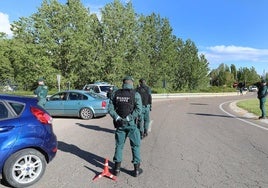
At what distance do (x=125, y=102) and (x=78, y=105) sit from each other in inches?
417

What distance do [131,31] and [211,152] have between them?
A: 4206 centimetres

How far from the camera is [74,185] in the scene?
5480 millimetres

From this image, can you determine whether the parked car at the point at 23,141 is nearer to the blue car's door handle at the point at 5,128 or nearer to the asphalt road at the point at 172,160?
the blue car's door handle at the point at 5,128

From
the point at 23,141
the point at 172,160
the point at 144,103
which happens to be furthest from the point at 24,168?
the point at 144,103

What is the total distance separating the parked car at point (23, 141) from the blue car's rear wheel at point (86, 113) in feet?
33.8

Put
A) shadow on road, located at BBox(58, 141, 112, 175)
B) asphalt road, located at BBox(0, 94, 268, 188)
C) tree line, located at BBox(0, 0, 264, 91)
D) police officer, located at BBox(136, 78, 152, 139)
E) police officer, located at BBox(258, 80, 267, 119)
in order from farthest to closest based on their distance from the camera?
tree line, located at BBox(0, 0, 264, 91) → police officer, located at BBox(258, 80, 267, 119) → police officer, located at BBox(136, 78, 152, 139) → shadow on road, located at BBox(58, 141, 112, 175) → asphalt road, located at BBox(0, 94, 268, 188)

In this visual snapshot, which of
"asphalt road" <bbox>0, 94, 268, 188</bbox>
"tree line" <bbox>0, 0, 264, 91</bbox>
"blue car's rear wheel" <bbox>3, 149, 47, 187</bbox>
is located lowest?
"asphalt road" <bbox>0, 94, 268, 188</bbox>

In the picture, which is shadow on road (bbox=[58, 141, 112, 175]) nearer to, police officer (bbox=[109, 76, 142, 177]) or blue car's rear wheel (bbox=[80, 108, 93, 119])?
police officer (bbox=[109, 76, 142, 177])

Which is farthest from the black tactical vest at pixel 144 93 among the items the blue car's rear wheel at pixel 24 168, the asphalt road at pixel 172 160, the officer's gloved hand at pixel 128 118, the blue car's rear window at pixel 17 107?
the blue car's rear window at pixel 17 107

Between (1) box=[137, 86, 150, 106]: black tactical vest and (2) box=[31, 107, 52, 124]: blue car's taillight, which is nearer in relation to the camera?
(2) box=[31, 107, 52, 124]: blue car's taillight

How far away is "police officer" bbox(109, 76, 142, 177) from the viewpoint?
5.97m

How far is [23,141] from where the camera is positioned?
5359 millimetres

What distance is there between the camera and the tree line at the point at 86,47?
134ft

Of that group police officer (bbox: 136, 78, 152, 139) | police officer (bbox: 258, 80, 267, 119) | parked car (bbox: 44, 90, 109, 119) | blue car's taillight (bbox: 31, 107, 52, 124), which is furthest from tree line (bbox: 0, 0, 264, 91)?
blue car's taillight (bbox: 31, 107, 52, 124)
